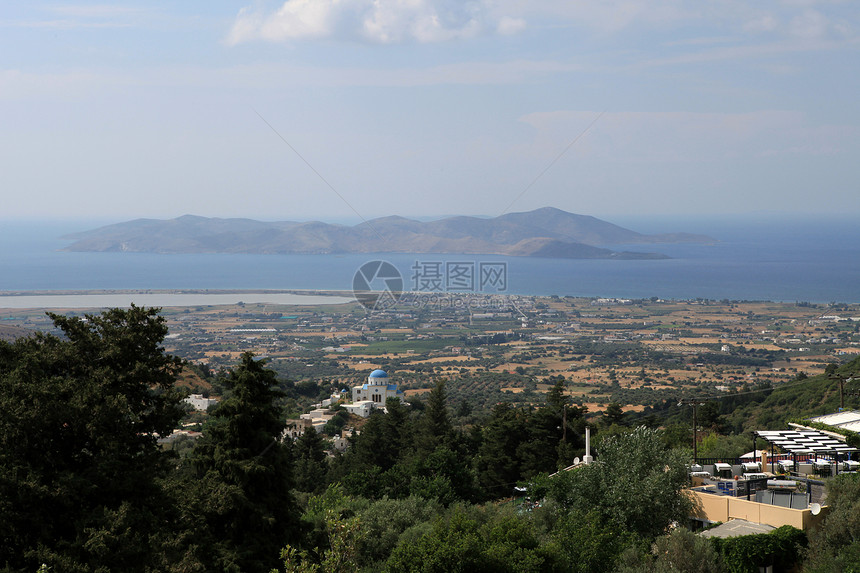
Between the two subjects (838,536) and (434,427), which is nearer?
(838,536)

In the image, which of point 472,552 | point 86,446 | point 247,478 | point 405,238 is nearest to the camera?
point 86,446

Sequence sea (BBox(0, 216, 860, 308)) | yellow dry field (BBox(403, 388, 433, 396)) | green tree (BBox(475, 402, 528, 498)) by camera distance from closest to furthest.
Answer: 1. green tree (BBox(475, 402, 528, 498))
2. yellow dry field (BBox(403, 388, 433, 396))
3. sea (BBox(0, 216, 860, 308))

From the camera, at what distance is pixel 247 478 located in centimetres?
861

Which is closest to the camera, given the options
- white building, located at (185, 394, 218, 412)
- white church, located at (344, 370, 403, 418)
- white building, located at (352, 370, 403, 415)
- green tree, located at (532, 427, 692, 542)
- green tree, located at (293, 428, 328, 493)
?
green tree, located at (532, 427, 692, 542)

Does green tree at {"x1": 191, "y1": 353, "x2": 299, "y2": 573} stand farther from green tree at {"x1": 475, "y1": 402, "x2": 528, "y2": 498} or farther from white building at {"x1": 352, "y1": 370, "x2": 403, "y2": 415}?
white building at {"x1": 352, "y1": 370, "x2": 403, "y2": 415}

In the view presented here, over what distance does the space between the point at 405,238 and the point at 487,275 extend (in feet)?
88.3

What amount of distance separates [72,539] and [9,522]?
0.54 m

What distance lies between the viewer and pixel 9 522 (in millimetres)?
6516

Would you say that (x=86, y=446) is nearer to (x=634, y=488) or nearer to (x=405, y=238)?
(x=634, y=488)

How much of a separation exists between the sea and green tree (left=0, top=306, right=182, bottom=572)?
88.5 metres

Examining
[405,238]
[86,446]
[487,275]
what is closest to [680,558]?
[86,446]

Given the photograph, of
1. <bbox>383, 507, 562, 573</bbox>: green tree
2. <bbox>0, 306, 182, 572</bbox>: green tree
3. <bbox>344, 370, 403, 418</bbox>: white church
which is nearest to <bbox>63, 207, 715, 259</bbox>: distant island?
<bbox>344, 370, 403, 418</bbox>: white church

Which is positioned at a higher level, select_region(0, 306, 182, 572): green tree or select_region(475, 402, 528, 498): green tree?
select_region(0, 306, 182, 572): green tree

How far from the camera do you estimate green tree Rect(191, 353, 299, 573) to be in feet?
27.4
